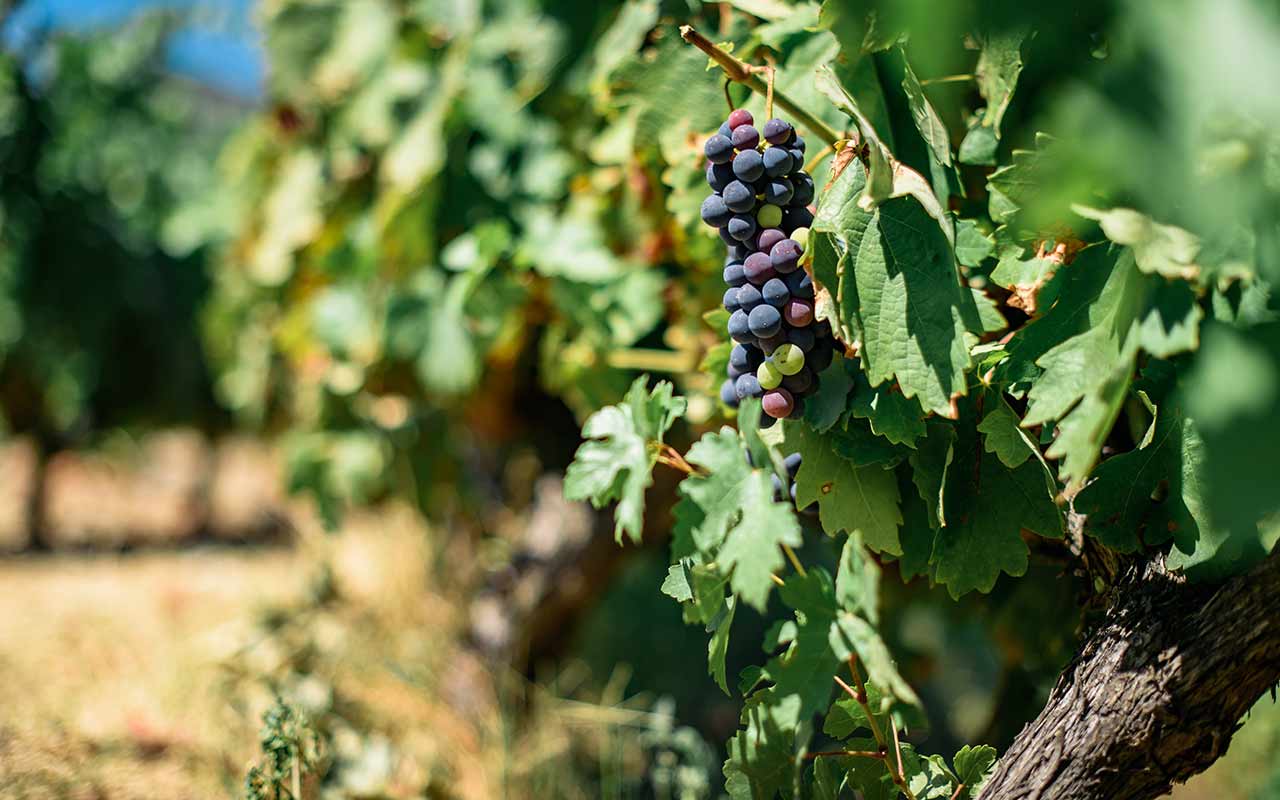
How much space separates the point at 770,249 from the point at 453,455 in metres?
1.83

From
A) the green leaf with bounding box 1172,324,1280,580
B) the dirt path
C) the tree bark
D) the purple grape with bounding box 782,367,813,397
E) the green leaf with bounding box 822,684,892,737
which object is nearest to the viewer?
the green leaf with bounding box 1172,324,1280,580

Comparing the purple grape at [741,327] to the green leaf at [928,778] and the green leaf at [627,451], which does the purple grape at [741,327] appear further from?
the green leaf at [928,778]

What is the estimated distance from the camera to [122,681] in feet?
8.41

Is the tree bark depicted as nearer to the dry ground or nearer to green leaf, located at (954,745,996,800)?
green leaf, located at (954,745,996,800)

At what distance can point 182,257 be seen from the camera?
6.37m

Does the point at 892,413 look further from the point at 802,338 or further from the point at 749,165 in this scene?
the point at 749,165

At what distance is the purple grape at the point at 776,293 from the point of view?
940 mm

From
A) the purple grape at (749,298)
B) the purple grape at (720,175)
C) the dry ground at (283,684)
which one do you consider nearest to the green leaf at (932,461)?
the purple grape at (749,298)

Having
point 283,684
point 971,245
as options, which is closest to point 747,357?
point 971,245

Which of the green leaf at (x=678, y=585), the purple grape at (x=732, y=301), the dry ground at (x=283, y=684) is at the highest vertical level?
the purple grape at (x=732, y=301)

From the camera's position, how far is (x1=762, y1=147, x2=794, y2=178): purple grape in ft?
3.05

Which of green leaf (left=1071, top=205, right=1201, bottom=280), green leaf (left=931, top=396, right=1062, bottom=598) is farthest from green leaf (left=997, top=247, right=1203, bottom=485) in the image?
green leaf (left=931, top=396, right=1062, bottom=598)

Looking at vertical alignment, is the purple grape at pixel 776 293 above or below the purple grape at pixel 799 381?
above

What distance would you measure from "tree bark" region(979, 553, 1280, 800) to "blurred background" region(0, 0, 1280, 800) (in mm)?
440
